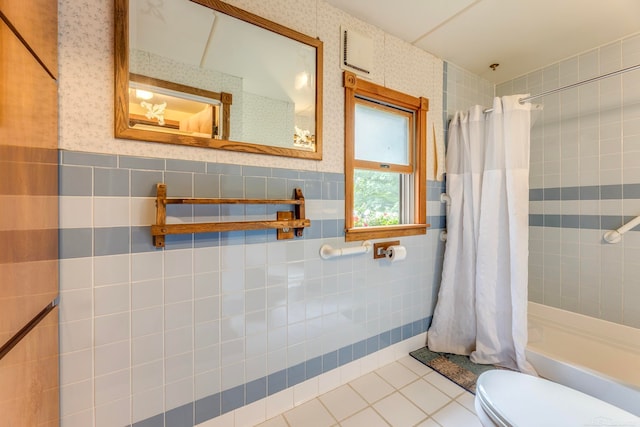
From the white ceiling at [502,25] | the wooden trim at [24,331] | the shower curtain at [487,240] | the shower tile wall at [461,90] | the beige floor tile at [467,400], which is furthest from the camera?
the shower tile wall at [461,90]

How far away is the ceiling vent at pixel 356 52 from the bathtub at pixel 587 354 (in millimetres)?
2087

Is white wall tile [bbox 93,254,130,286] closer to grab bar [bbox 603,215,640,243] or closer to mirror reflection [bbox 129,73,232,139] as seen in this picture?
mirror reflection [bbox 129,73,232,139]

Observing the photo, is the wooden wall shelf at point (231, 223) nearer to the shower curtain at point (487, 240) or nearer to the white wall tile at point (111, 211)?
the white wall tile at point (111, 211)

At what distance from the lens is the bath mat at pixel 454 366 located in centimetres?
157

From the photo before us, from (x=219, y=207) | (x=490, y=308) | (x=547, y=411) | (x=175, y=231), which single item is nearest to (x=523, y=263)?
(x=490, y=308)

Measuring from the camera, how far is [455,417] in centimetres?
131

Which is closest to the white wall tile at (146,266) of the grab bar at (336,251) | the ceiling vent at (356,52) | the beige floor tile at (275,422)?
the grab bar at (336,251)

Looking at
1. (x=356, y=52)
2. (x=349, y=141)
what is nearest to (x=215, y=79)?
(x=349, y=141)

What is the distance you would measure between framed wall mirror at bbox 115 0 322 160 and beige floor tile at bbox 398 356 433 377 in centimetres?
152

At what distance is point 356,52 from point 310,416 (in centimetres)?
205

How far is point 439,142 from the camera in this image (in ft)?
6.56

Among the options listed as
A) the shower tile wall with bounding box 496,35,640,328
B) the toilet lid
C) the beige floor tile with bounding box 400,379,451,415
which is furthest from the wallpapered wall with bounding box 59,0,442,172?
the beige floor tile with bounding box 400,379,451,415

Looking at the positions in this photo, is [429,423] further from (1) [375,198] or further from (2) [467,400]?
(1) [375,198]

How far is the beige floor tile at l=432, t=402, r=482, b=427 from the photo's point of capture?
127 cm
